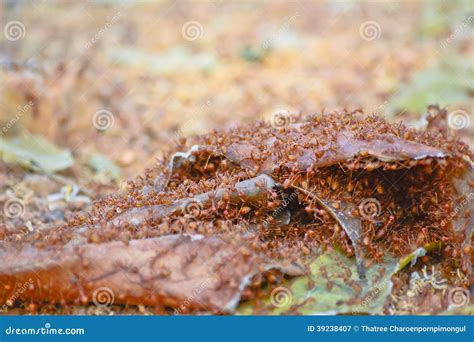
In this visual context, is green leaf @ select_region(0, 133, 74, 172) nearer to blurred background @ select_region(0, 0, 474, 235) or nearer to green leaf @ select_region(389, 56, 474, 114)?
blurred background @ select_region(0, 0, 474, 235)

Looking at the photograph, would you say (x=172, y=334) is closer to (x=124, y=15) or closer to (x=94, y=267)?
(x=94, y=267)

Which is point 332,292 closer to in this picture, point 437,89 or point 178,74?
point 437,89

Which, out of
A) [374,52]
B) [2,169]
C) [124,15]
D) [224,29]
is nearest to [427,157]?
[2,169]

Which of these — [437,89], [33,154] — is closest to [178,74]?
[437,89]

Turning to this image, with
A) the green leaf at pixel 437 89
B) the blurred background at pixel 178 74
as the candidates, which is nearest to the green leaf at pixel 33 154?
the blurred background at pixel 178 74

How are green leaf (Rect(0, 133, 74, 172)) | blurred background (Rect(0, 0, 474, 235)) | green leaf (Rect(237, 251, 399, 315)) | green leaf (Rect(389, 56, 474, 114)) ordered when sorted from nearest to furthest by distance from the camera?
green leaf (Rect(237, 251, 399, 315)) → green leaf (Rect(0, 133, 74, 172)) → blurred background (Rect(0, 0, 474, 235)) → green leaf (Rect(389, 56, 474, 114))

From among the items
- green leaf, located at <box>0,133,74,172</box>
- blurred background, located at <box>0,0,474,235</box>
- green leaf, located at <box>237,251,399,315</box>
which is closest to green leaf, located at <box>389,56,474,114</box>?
blurred background, located at <box>0,0,474,235</box>

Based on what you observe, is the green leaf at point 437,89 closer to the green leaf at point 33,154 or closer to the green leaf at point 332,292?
the green leaf at point 33,154
